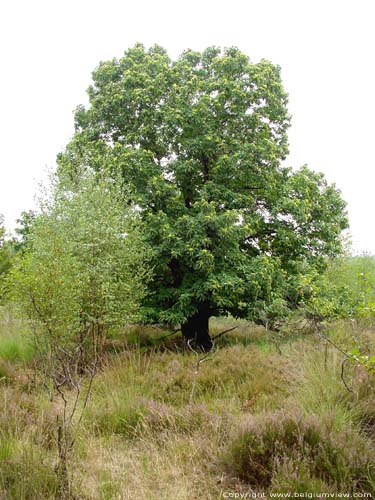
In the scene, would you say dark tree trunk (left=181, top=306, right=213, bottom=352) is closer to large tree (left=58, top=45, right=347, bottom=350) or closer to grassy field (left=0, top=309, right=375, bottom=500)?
large tree (left=58, top=45, right=347, bottom=350)

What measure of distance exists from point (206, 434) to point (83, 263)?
14.1 feet

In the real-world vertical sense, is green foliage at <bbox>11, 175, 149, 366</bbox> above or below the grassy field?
above

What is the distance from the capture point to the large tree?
10086 mm

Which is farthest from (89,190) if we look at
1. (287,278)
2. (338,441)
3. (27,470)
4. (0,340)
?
(338,441)

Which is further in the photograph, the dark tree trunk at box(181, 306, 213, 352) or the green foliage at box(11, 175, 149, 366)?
the dark tree trunk at box(181, 306, 213, 352)

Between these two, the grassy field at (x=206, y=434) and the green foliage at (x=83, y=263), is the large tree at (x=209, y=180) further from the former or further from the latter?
the grassy field at (x=206, y=434)

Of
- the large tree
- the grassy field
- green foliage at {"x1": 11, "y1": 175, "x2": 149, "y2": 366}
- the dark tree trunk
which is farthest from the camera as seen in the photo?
the dark tree trunk

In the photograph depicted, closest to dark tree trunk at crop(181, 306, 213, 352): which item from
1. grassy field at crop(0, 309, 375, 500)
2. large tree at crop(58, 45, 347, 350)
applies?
large tree at crop(58, 45, 347, 350)

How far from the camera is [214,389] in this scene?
6914 mm

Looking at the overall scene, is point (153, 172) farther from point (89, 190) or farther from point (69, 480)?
point (69, 480)

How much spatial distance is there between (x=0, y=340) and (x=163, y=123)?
689 centimetres

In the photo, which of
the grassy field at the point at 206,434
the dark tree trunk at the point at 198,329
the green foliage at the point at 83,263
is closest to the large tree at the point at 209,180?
the dark tree trunk at the point at 198,329

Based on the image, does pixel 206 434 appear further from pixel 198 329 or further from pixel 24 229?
pixel 24 229

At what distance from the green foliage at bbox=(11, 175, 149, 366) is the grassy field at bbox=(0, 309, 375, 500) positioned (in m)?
1.16
